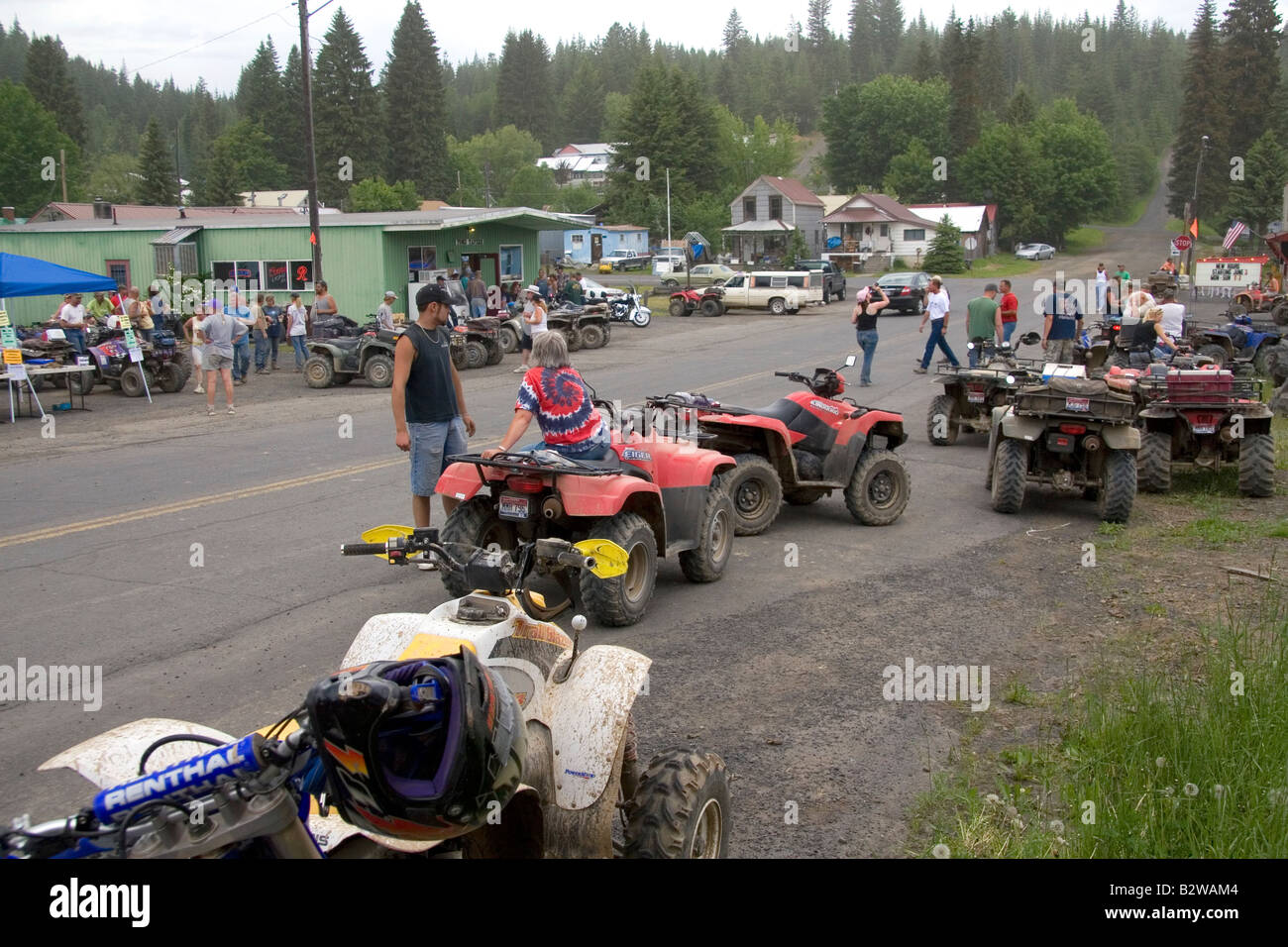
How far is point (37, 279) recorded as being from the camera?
62.2 feet

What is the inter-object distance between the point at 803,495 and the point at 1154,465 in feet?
13.9

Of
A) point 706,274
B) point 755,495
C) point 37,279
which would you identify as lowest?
point 755,495

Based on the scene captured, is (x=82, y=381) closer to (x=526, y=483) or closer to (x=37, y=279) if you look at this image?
(x=37, y=279)

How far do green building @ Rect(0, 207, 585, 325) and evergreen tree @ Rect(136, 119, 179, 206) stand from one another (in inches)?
1865

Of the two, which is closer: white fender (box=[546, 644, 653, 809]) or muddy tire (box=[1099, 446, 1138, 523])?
white fender (box=[546, 644, 653, 809])

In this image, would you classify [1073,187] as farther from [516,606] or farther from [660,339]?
[516,606]

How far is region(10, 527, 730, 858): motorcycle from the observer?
2.60 m

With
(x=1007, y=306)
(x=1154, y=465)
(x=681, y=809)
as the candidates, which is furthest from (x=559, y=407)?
(x=1007, y=306)

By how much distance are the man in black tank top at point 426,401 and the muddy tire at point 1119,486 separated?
610cm

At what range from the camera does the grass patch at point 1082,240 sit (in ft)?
302

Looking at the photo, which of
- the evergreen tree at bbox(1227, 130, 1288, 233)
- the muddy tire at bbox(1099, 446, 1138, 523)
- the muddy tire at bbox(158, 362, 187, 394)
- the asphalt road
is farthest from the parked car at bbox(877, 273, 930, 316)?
the evergreen tree at bbox(1227, 130, 1288, 233)

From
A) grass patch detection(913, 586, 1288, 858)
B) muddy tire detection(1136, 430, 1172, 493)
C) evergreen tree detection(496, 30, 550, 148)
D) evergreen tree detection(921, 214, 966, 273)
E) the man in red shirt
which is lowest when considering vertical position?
grass patch detection(913, 586, 1288, 858)

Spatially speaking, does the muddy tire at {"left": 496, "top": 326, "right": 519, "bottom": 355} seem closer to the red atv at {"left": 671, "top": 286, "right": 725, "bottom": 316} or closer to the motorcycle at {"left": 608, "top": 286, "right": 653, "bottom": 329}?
the motorcycle at {"left": 608, "top": 286, "right": 653, "bottom": 329}
